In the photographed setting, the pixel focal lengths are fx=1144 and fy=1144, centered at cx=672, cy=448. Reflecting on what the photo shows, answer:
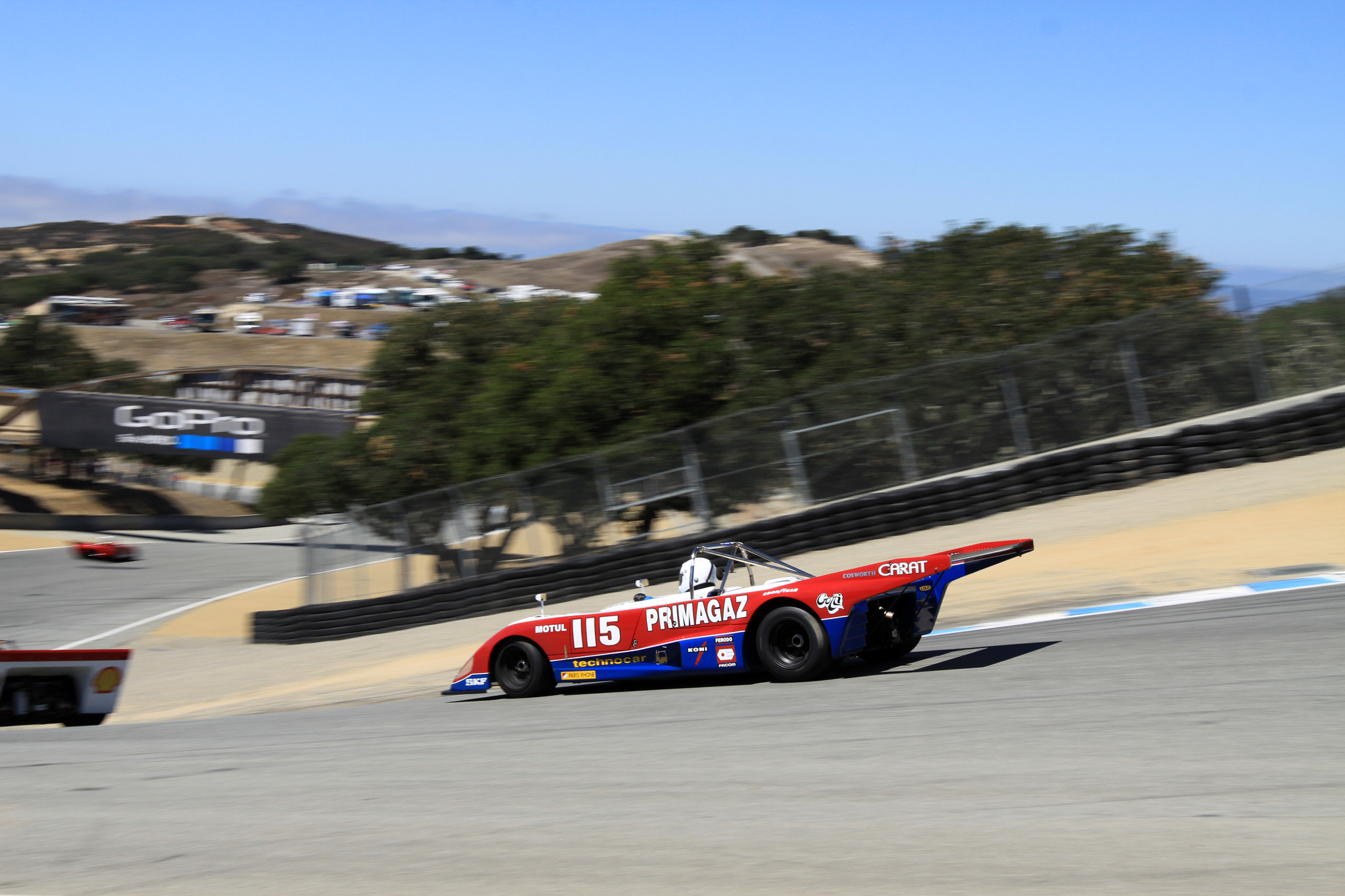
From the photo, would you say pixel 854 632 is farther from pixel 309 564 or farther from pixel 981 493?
pixel 309 564

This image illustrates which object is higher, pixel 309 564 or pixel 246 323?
pixel 246 323

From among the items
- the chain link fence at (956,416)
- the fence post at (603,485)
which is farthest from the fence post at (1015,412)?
the fence post at (603,485)

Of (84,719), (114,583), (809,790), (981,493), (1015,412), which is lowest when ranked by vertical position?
(809,790)

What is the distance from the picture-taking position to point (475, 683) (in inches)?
398

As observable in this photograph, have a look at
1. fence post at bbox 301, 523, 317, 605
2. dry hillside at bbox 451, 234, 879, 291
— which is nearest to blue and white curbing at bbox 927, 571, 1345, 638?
fence post at bbox 301, 523, 317, 605

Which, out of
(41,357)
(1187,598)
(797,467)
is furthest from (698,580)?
(41,357)

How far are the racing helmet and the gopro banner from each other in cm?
4201

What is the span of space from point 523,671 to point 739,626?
2496 millimetres

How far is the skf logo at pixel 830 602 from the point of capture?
7805 mm

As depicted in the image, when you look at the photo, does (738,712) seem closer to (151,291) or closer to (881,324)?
(881,324)

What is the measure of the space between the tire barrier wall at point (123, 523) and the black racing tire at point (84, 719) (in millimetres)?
34423

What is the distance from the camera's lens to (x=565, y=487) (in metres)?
17.6

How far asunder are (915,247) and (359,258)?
16370 cm

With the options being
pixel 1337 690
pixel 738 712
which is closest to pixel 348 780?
pixel 738 712
